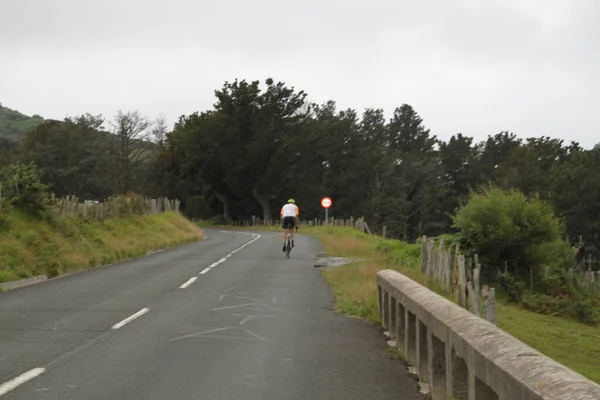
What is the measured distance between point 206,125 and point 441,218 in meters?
→ 36.5

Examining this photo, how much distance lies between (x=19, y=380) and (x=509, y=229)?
70.9ft

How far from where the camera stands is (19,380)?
6.77 metres

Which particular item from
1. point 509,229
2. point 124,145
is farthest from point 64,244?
point 124,145

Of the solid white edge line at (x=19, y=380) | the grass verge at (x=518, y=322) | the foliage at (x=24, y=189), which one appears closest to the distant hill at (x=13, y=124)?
the foliage at (x=24, y=189)

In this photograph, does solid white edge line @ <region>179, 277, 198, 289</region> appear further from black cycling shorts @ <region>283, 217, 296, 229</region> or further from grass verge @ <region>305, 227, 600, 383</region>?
black cycling shorts @ <region>283, 217, 296, 229</region>

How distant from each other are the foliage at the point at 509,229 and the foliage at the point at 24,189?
1567cm

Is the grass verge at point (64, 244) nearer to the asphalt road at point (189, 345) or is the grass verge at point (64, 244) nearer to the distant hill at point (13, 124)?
the asphalt road at point (189, 345)

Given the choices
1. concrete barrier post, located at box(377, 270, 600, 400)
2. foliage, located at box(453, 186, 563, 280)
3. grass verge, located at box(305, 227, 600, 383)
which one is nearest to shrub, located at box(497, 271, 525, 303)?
foliage, located at box(453, 186, 563, 280)

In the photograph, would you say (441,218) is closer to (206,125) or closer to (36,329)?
(206,125)

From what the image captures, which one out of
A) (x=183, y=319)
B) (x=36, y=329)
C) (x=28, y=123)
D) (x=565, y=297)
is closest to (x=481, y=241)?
(x=565, y=297)

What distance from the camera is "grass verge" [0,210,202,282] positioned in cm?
1748

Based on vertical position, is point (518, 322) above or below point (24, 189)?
below

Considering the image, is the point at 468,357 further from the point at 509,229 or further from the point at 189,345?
the point at 509,229

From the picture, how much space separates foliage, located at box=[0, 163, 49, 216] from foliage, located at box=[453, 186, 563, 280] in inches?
617
